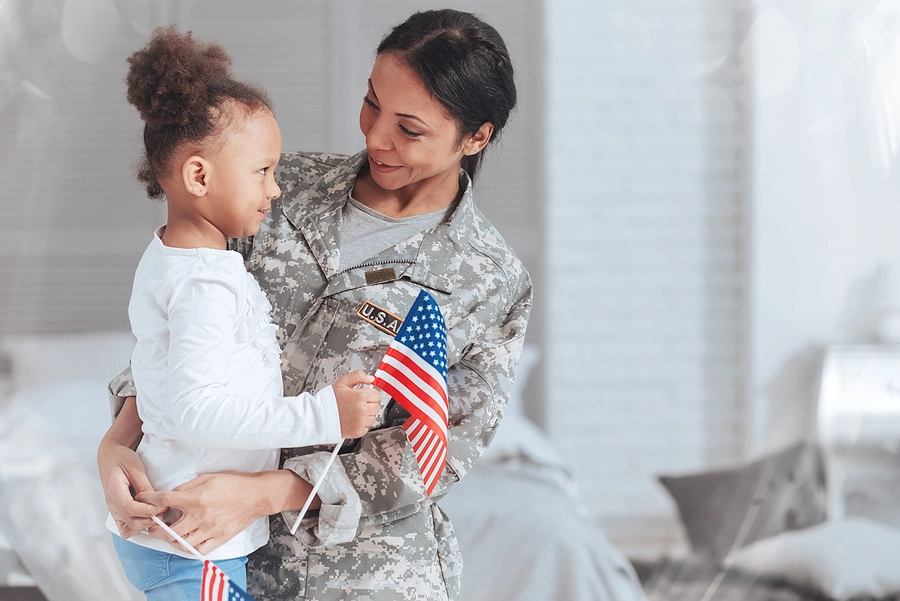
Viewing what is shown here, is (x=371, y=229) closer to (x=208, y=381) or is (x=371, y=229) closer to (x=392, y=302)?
(x=392, y=302)

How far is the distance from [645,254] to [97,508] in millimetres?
1895

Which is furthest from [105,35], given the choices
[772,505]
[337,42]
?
[772,505]

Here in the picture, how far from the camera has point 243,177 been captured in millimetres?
784

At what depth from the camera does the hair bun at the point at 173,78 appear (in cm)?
77

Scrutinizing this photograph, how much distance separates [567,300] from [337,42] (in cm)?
117

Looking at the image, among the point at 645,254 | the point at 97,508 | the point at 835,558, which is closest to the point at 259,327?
the point at 97,508

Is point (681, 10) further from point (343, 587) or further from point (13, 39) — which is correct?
point (343, 587)

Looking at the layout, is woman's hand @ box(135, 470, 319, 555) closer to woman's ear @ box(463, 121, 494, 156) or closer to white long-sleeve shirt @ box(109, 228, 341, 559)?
white long-sleeve shirt @ box(109, 228, 341, 559)

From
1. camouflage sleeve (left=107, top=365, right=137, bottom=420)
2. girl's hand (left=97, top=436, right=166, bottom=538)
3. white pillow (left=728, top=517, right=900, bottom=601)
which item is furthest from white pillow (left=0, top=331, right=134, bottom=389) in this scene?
white pillow (left=728, top=517, right=900, bottom=601)

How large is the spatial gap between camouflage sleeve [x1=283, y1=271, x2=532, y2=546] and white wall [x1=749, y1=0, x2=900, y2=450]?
7.23 ft

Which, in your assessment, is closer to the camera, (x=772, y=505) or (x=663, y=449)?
(x=772, y=505)

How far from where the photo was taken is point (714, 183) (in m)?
3.05

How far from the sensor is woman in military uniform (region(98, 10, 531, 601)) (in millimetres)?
882

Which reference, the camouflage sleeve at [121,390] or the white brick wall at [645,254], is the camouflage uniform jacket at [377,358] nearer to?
the camouflage sleeve at [121,390]
